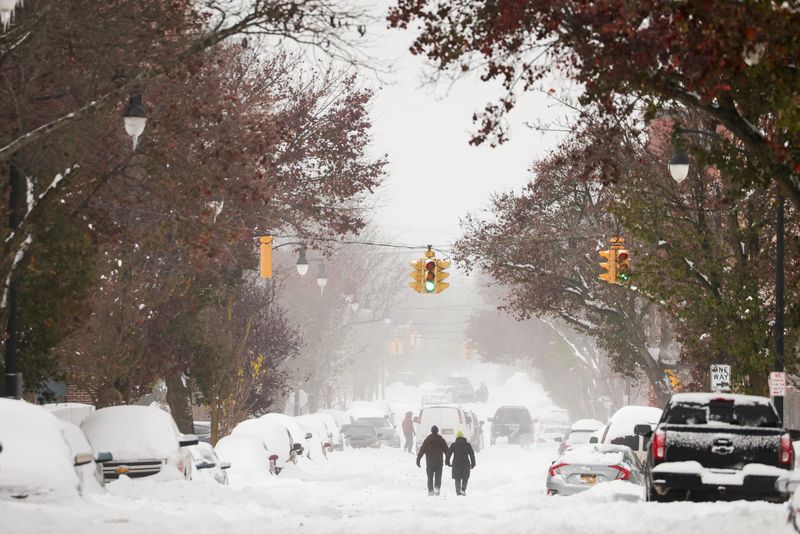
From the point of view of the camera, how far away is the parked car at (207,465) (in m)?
23.2

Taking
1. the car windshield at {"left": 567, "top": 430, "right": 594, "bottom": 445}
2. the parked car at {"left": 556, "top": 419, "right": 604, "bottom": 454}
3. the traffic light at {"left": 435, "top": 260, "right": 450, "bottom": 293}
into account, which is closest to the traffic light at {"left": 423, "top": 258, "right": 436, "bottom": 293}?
the traffic light at {"left": 435, "top": 260, "right": 450, "bottom": 293}

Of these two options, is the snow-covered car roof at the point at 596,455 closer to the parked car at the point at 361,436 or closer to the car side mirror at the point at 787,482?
the car side mirror at the point at 787,482

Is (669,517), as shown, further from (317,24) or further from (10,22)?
(10,22)

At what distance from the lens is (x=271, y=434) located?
33.6 metres

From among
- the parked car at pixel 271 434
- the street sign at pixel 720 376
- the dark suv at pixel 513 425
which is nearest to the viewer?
the street sign at pixel 720 376

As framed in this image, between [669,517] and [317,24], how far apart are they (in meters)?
7.31

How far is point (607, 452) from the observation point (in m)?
22.5

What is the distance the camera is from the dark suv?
61.1m

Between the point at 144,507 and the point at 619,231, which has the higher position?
the point at 619,231

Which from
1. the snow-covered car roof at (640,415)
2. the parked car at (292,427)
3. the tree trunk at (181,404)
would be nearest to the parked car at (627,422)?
the snow-covered car roof at (640,415)

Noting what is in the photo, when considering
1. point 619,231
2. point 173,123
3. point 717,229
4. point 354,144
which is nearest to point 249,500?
point 173,123

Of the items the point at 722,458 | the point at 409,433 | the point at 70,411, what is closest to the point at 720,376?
the point at 722,458

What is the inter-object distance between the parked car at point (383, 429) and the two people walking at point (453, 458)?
104ft

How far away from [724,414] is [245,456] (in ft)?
47.8
